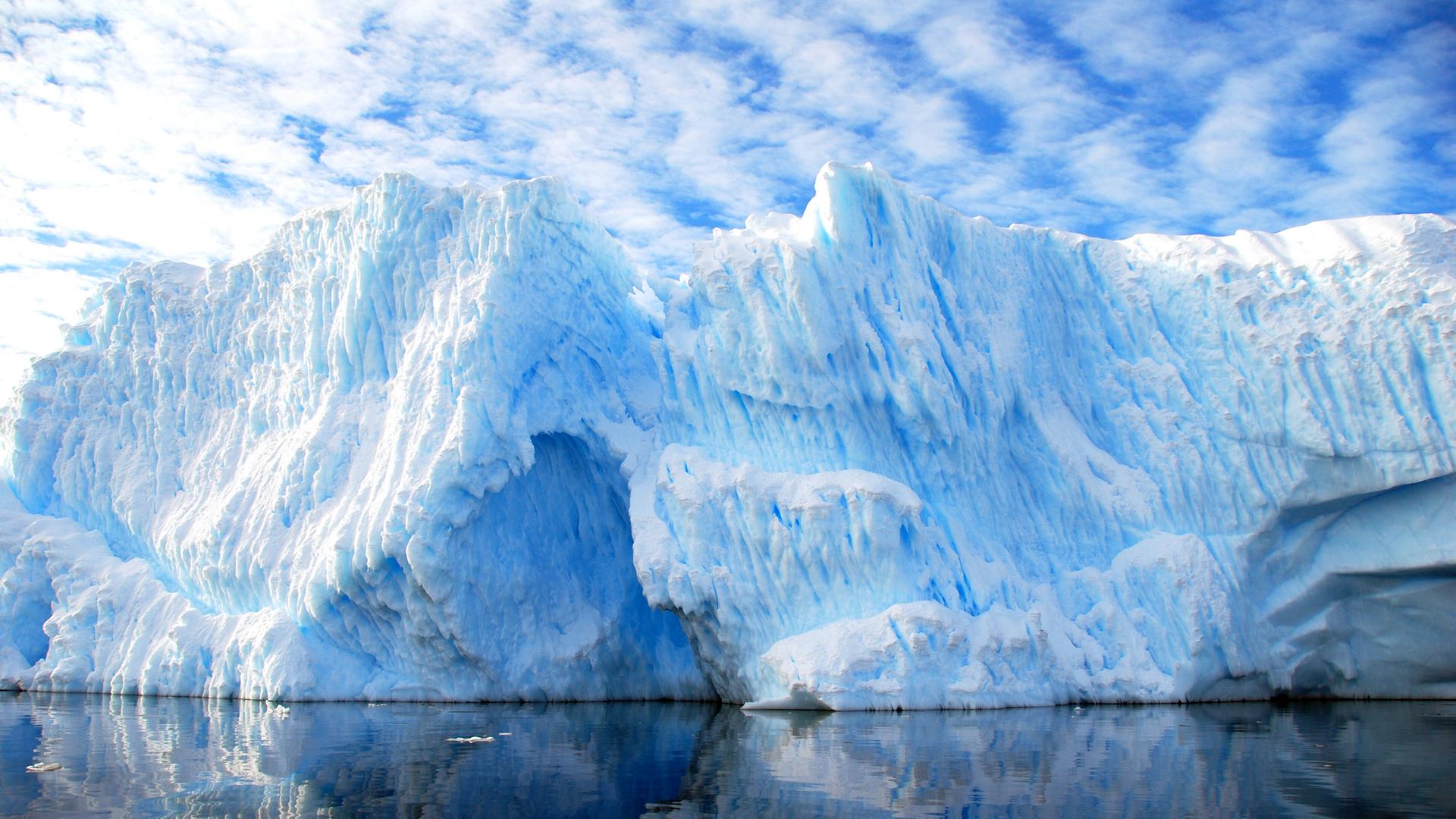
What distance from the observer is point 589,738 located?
1074cm


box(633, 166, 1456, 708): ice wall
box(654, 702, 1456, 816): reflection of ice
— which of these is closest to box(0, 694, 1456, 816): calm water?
box(654, 702, 1456, 816): reflection of ice

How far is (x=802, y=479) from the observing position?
48.5ft

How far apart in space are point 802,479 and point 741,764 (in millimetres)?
6473

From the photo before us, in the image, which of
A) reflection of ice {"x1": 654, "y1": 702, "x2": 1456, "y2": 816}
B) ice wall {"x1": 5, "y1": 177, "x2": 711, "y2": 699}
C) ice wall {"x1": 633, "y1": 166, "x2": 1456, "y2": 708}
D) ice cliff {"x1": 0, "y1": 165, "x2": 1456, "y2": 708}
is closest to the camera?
reflection of ice {"x1": 654, "y1": 702, "x2": 1456, "y2": 816}

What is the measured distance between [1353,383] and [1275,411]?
1.00 meters

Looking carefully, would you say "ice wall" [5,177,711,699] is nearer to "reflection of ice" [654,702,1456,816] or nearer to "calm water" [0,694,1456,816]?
"calm water" [0,694,1456,816]

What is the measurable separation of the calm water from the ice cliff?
5.70 feet

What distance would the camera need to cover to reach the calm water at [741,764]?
A: 6.68m

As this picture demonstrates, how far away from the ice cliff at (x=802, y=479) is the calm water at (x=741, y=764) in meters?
1.74

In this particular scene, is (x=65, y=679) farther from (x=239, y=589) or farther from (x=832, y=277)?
(x=832, y=277)

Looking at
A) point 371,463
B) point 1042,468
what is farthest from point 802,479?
point 371,463

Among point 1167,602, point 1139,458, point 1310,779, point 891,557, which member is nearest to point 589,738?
point 891,557

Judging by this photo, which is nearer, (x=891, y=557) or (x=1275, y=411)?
(x=891, y=557)

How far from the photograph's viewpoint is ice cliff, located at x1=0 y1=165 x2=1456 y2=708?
14531mm
